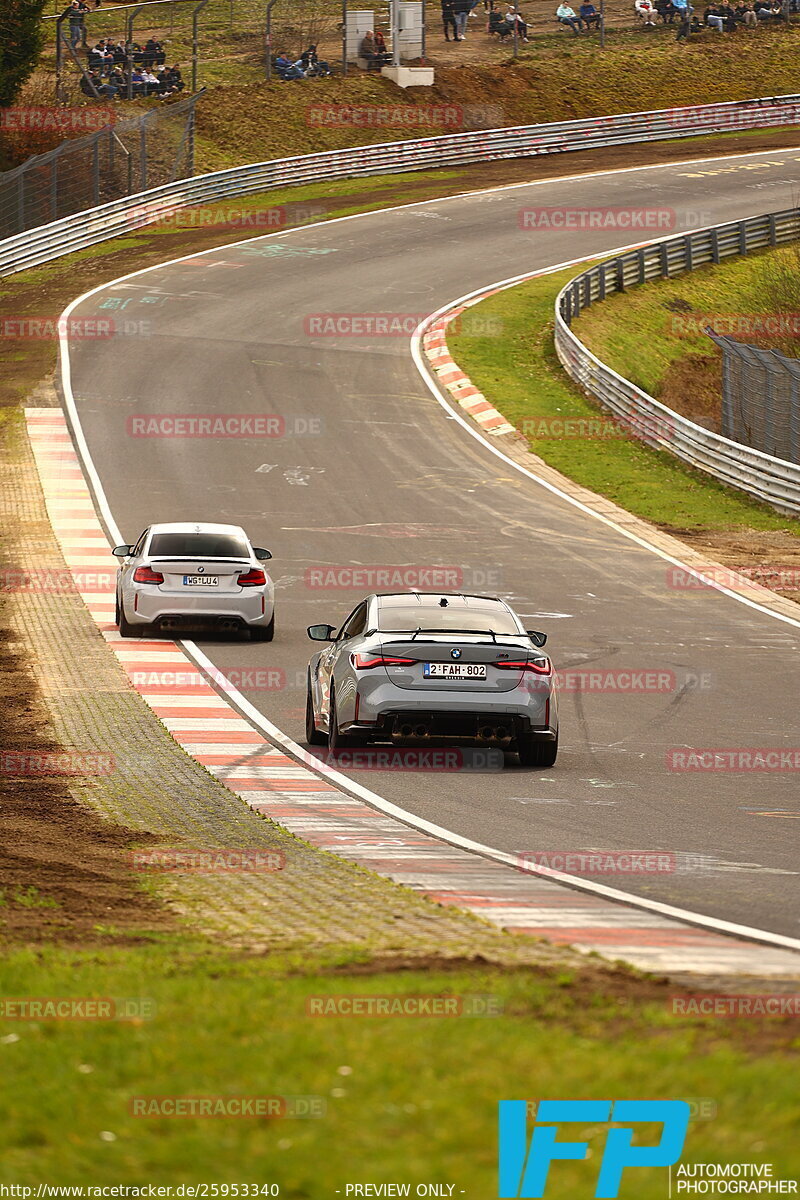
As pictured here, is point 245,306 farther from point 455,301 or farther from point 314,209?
point 314,209

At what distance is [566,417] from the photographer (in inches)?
1497

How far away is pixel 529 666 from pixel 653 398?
1068 inches

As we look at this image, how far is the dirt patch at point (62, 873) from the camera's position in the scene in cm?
802

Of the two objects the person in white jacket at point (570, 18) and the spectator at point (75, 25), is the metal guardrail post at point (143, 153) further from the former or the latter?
the person in white jacket at point (570, 18)

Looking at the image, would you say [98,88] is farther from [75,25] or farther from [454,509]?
[454,509]

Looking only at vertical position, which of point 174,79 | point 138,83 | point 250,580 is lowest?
point 250,580

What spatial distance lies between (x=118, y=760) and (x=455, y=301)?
35.6 metres

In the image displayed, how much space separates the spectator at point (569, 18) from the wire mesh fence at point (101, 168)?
22449mm

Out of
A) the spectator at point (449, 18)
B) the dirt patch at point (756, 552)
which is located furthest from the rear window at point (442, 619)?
the spectator at point (449, 18)

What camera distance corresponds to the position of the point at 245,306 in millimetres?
46312

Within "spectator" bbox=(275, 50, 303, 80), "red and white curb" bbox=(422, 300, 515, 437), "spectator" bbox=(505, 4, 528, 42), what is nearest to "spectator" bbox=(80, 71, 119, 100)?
"spectator" bbox=(275, 50, 303, 80)

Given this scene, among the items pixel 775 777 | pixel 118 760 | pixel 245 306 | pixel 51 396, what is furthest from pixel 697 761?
pixel 245 306

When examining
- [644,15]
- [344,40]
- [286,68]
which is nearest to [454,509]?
[286,68]

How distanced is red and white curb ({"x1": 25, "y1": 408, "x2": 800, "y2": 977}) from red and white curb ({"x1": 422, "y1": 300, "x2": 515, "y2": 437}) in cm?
1770
